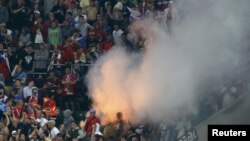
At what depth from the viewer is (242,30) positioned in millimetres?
23438

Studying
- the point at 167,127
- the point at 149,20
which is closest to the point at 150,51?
the point at 149,20

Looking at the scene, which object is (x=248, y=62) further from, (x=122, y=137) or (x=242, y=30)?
(x=122, y=137)

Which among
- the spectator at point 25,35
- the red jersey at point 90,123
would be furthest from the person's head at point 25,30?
the red jersey at point 90,123

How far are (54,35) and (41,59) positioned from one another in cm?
114

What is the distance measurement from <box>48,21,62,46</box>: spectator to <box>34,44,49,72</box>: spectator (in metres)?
0.59

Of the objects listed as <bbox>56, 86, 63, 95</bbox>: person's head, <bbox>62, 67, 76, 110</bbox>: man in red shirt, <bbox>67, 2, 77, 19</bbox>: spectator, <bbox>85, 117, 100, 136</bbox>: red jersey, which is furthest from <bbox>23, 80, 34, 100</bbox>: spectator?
<bbox>67, 2, 77, 19</bbox>: spectator

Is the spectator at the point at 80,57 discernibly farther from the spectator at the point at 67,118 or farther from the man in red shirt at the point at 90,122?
the man in red shirt at the point at 90,122

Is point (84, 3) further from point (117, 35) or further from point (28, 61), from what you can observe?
point (28, 61)

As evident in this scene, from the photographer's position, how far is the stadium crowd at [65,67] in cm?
2225

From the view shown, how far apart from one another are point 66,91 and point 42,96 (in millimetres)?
608

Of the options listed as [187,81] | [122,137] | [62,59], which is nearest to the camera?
[122,137]

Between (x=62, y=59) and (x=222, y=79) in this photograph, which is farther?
(x=62, y=59)

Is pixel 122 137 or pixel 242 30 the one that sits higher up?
pixel 242 30

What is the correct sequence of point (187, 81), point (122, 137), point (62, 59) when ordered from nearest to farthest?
point (122, 137), point (187, 81), point (62, 59)
